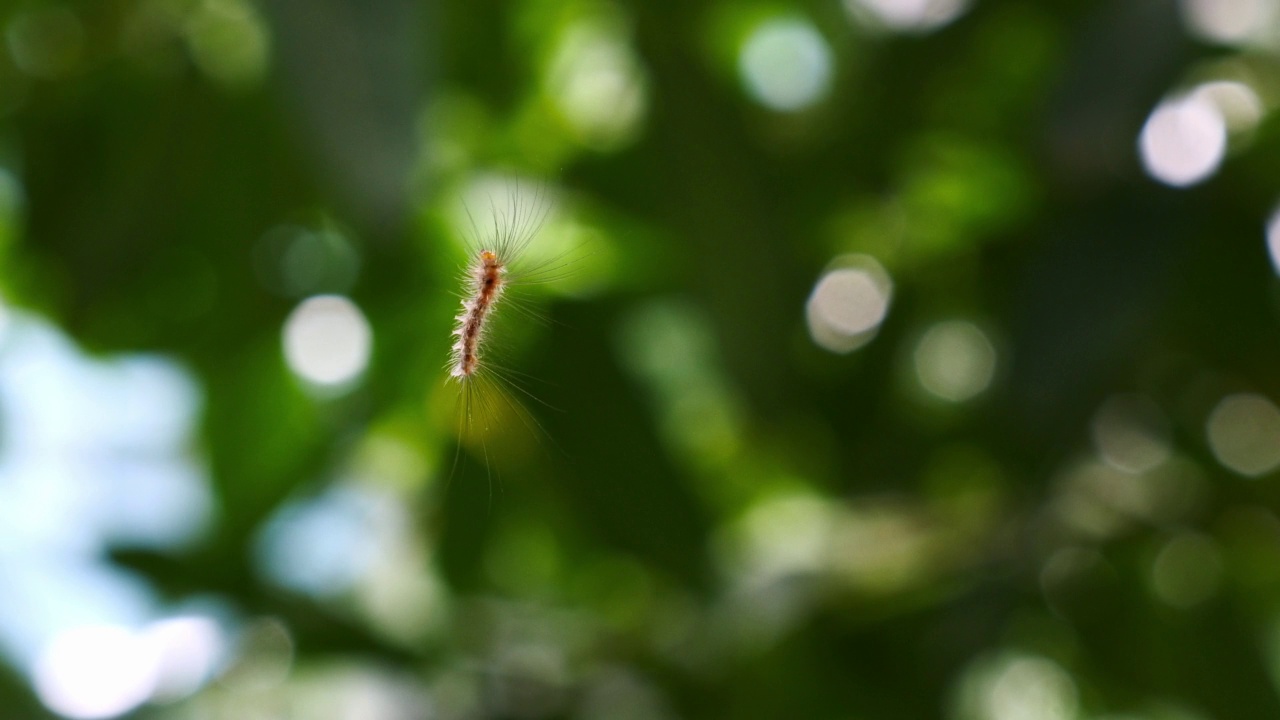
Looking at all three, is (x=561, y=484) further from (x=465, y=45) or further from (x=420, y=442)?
(x=465, y=45)

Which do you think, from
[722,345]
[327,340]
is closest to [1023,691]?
[722,345]

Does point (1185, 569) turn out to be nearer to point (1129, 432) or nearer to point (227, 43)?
Answer: point (1129, 432)

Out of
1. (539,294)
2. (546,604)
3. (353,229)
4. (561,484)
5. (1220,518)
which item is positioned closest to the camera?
(353,229)

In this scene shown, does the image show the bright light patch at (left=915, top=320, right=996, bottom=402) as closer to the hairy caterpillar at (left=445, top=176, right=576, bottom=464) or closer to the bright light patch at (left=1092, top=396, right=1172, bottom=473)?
the bright light patch at (left=1092, top=396, right=1172, bottom=473)

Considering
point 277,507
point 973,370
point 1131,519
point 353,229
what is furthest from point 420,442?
point 1131,519

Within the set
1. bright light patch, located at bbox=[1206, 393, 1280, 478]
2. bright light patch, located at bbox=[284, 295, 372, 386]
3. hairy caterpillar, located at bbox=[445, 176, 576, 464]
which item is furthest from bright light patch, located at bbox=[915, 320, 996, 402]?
bright light patch, located at bbox=[284, 295, 372, 386]

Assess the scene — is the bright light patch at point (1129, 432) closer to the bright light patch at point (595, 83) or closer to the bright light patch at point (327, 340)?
the bright light patch at point (595, 83)
